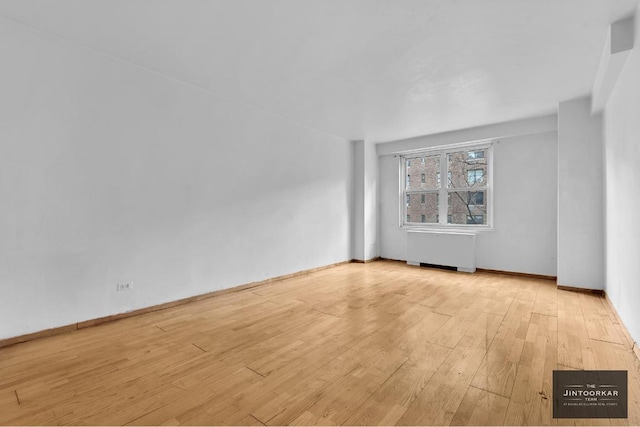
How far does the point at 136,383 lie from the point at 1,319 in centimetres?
155

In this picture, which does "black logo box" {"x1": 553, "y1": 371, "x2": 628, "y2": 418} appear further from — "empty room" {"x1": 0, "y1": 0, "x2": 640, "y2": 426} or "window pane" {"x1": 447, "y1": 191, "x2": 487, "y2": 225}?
"window pane" {"x1": 447, "y1": 191, "x2": 487, "y2": 225}

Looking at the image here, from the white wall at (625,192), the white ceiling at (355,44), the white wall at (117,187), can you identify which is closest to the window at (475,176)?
the white ceiling at (355,44)

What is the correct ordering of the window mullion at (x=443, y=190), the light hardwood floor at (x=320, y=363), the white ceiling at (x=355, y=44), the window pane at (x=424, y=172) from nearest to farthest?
the light hardwood floor at (x=320, y=363)
the white ceiling at (x=355, y=44)
the window mullion at (x=443, y=190)
the window pane at (x=424, y=172)

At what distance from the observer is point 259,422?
5.17ft

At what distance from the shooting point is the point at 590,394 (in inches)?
72.8

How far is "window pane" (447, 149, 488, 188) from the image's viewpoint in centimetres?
577

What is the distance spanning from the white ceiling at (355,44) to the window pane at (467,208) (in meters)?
1.96

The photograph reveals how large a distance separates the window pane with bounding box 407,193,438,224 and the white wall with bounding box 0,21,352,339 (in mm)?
3261

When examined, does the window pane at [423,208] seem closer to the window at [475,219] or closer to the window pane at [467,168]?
the window pane at [467,168]

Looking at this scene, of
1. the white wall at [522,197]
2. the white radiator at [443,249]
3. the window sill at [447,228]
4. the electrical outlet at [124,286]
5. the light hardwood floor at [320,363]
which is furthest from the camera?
the window sill at [447,228]

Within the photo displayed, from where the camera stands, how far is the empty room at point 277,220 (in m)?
1.91

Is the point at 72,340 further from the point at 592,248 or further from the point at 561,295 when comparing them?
the point at 592,248

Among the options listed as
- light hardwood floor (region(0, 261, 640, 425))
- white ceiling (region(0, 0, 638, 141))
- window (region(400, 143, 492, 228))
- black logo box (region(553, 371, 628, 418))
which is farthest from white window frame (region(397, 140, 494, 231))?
black logo box (region(553, 371, 628, 418))

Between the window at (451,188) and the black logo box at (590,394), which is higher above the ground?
the window at (451,188)
